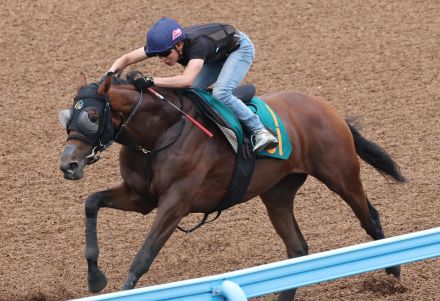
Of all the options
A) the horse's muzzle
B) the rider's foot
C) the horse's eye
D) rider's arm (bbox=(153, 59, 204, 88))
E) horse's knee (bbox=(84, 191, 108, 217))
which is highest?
rider's arm (bbox=(153, 59, 204, 88))

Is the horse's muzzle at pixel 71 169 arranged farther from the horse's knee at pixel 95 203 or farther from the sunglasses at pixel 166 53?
the sunglasses at pixel 166 53

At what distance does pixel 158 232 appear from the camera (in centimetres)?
697

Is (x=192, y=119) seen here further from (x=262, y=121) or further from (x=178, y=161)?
(x=262, y=121)

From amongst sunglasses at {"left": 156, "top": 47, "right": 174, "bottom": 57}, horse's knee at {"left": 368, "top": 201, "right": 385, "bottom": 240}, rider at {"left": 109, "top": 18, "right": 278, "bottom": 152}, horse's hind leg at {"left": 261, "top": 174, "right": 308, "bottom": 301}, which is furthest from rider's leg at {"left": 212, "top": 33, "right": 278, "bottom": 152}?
horse's knee at {"left": 368, "top": 201, "right": 385, "bottom": 240}

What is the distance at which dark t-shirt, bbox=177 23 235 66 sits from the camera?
7.11 m

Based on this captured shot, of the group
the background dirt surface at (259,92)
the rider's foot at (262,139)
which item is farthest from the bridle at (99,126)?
the background dirt surface at (259,92)

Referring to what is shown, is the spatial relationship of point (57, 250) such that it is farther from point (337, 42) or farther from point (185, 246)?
point (337, 42)

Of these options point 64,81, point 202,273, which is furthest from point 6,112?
point 202,273

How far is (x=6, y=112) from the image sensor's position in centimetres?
1123

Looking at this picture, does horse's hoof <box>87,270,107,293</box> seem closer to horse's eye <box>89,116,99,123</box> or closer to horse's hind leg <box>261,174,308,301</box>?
horse's eye <box>89,116,99,123</box>

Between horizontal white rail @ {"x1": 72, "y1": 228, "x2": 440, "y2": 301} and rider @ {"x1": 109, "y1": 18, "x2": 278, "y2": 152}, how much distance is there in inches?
60.0

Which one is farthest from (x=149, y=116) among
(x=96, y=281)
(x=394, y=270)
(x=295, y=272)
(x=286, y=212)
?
(x=394, y=270)

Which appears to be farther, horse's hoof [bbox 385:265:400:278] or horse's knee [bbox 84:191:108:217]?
horse's hoof [bbox 385:265:400:278]

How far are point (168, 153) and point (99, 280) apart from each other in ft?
3.45
